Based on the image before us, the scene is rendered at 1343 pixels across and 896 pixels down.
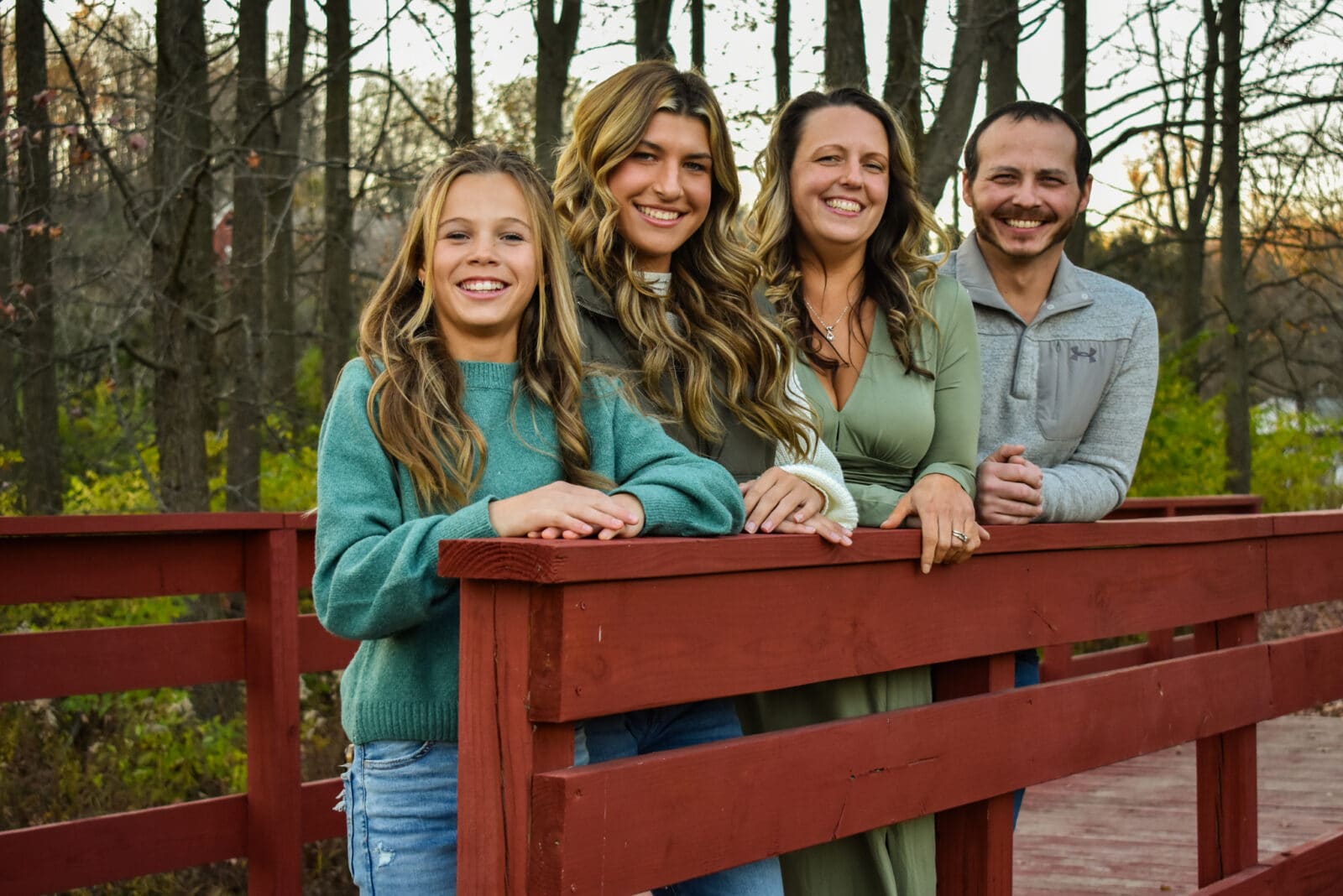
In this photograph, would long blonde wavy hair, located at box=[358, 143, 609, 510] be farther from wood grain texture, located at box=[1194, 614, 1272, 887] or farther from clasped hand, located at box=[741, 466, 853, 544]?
wood grain texture, located at box=[1194, 614, 1272, 887]

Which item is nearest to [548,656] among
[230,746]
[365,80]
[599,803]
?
[599,803]

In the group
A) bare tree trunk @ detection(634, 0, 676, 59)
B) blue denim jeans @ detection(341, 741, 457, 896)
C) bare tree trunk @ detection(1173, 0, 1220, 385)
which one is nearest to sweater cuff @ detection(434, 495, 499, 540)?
blue denim jeans @ detection(341, 741, 457, 896)

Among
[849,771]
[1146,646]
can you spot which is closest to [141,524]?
[849,771]

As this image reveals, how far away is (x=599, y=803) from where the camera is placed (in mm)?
1896

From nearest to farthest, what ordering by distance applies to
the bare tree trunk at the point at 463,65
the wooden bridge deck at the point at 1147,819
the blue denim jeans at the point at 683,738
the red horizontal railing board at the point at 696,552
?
the red horizontal railing board at the point at 696,552 < the blue denim jeans at the point at 683,738 < the wooden bridge deck at the point at 1147,819 < the bare tree trunk at the point at 463,65

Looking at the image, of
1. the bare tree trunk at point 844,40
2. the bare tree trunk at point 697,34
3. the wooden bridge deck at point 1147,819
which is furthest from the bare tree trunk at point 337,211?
the wooden bridge deck at point 1147,819

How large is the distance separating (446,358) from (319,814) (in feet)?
7.91

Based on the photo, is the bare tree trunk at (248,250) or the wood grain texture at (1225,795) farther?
the bare tree trunk at (248,250)

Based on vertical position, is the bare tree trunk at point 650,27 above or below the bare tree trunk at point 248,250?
above

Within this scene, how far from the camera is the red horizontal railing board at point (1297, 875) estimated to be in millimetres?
3430

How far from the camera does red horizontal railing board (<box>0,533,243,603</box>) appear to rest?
393 centimetres

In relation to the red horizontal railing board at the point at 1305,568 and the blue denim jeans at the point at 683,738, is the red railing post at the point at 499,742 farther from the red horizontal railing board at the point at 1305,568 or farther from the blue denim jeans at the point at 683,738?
the red horizontal railing board at the point at 1305,568

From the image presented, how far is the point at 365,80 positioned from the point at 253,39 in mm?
8856

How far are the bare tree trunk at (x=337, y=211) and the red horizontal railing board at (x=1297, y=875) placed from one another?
7.61 meters
